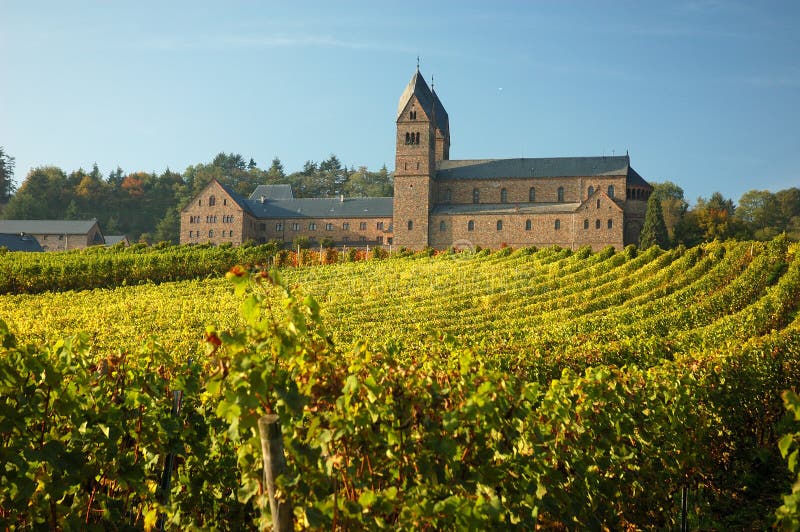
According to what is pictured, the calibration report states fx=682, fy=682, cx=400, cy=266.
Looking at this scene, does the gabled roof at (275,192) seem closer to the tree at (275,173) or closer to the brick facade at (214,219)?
the brick facade at (214,219)

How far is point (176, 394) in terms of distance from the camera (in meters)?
4.54

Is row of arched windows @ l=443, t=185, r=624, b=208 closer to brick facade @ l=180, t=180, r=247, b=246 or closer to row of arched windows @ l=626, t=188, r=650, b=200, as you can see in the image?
row of arched windows @ l=626, t=188, r=650, b=200

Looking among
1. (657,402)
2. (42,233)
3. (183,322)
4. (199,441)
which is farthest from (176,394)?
(42,233)

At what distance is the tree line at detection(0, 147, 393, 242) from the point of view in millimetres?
82375

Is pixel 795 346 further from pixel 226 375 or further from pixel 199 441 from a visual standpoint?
pixel 226 375

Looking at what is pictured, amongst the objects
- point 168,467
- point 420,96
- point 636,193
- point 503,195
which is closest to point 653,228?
point 636,193

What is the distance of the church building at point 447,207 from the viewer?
56.6 m

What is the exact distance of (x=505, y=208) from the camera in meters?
58.7

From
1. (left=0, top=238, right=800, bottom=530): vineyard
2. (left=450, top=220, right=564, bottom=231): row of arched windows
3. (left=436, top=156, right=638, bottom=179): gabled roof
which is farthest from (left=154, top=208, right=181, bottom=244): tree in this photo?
(left=0, top=238, right=800, bottom=530): vineyard

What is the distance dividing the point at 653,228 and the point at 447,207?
17.1 m

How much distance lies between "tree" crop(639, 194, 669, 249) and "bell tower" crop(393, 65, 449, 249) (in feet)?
57.2

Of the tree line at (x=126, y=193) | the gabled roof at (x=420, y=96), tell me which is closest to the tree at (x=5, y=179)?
the tree line at (x=126, y=193)

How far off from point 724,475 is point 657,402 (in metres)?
2.24

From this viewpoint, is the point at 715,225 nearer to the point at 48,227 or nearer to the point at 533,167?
the point at 533,167
